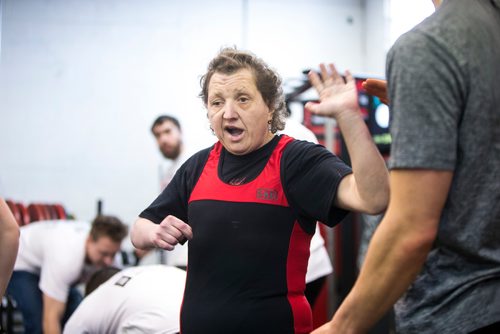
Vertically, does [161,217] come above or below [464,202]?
below

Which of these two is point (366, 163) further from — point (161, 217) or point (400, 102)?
point (161, 217)

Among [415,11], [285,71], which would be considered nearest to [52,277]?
[285,71]

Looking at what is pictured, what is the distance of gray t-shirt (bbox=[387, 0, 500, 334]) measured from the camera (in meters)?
0.91

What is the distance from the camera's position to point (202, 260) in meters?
1.36

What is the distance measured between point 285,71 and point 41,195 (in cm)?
263

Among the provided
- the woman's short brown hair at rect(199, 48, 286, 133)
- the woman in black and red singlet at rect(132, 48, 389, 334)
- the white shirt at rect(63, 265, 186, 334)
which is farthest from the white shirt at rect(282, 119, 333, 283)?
the woman in black and red singlet at rect(132, 48, 389, 334)

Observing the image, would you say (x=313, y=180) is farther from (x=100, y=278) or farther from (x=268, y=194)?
(x=100, y=278)

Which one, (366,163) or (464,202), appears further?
(366,163)

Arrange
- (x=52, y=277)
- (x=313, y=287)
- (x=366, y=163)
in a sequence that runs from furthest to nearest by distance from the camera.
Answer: (x=52, y=277)
(x=313, y=287)
(x=366, y=163)

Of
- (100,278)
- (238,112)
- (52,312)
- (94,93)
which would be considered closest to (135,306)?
(100,278)

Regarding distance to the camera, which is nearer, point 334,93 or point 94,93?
point 334,93

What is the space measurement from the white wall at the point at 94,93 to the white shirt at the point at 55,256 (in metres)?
1.99

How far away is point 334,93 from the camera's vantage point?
112 centimetres

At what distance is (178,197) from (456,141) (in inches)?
31.3
